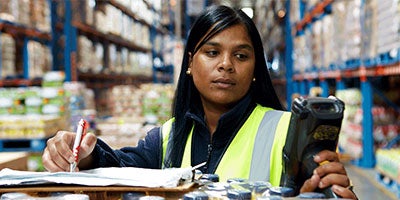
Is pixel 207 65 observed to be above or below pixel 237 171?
above

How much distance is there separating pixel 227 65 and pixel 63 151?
62cm

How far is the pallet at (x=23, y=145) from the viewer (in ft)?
18.6

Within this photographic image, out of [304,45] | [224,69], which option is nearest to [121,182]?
[224,69]

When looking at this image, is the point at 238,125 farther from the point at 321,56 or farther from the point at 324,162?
the point at 321,56

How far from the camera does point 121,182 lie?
113cm

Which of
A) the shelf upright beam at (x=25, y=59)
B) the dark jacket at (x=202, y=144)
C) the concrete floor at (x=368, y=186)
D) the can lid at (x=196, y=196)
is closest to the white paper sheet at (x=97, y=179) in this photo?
the can lid at (x=196, y=196)

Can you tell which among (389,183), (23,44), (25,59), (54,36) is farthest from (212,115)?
(54,36)

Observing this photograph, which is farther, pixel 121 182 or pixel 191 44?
pixel 191 44

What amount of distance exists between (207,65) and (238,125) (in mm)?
231

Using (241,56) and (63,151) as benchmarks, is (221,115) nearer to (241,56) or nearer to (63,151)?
(241,56)

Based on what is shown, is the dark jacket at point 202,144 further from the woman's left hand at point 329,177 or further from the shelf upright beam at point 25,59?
the shelf upright beam at point 25,59

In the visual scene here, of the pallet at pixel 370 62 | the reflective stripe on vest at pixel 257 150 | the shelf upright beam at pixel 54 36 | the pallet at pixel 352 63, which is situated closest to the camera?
the reflective stripe on vest at pixel 257 150

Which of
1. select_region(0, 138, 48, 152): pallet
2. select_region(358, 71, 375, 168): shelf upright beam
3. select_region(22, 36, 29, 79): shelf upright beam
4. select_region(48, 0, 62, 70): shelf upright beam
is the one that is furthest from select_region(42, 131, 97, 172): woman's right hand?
select_region(48, 0, 62, 70): shelf upright beam

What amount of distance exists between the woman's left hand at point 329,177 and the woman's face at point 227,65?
70 centimetres
